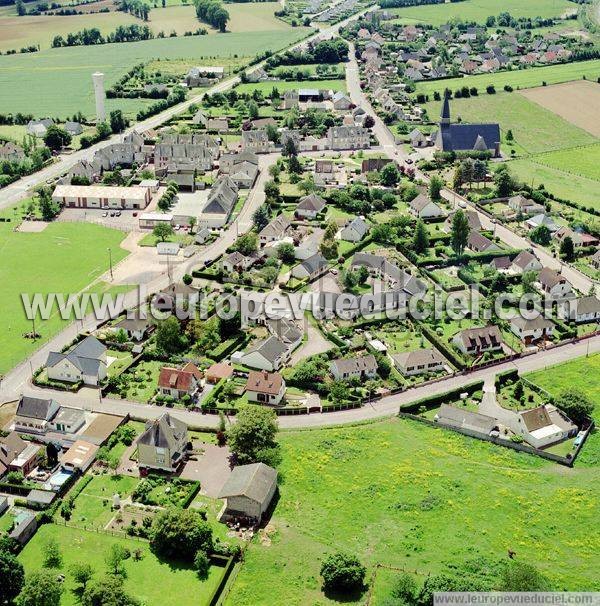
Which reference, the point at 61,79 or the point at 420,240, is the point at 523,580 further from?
the point at 61,79

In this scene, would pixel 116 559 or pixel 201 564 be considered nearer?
pixel 116 559

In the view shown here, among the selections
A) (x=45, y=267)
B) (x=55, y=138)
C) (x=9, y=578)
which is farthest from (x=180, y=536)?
(x=55, y=138)

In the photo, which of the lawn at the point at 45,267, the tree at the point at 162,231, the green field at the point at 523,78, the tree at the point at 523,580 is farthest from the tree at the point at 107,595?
the green field at the point at 523,78

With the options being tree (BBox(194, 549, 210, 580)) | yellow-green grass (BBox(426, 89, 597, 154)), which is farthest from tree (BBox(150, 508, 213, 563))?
yellow-green grass (BBox(426, 89, 597, 154))

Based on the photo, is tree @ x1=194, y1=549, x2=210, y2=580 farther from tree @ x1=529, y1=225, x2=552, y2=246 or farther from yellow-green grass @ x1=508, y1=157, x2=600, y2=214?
yellow-green grass @ x1=508, y1=157, x2=600, y2=214

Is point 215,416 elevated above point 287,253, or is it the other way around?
point 287,253

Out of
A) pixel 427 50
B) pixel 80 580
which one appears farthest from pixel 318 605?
pixel 427 50
